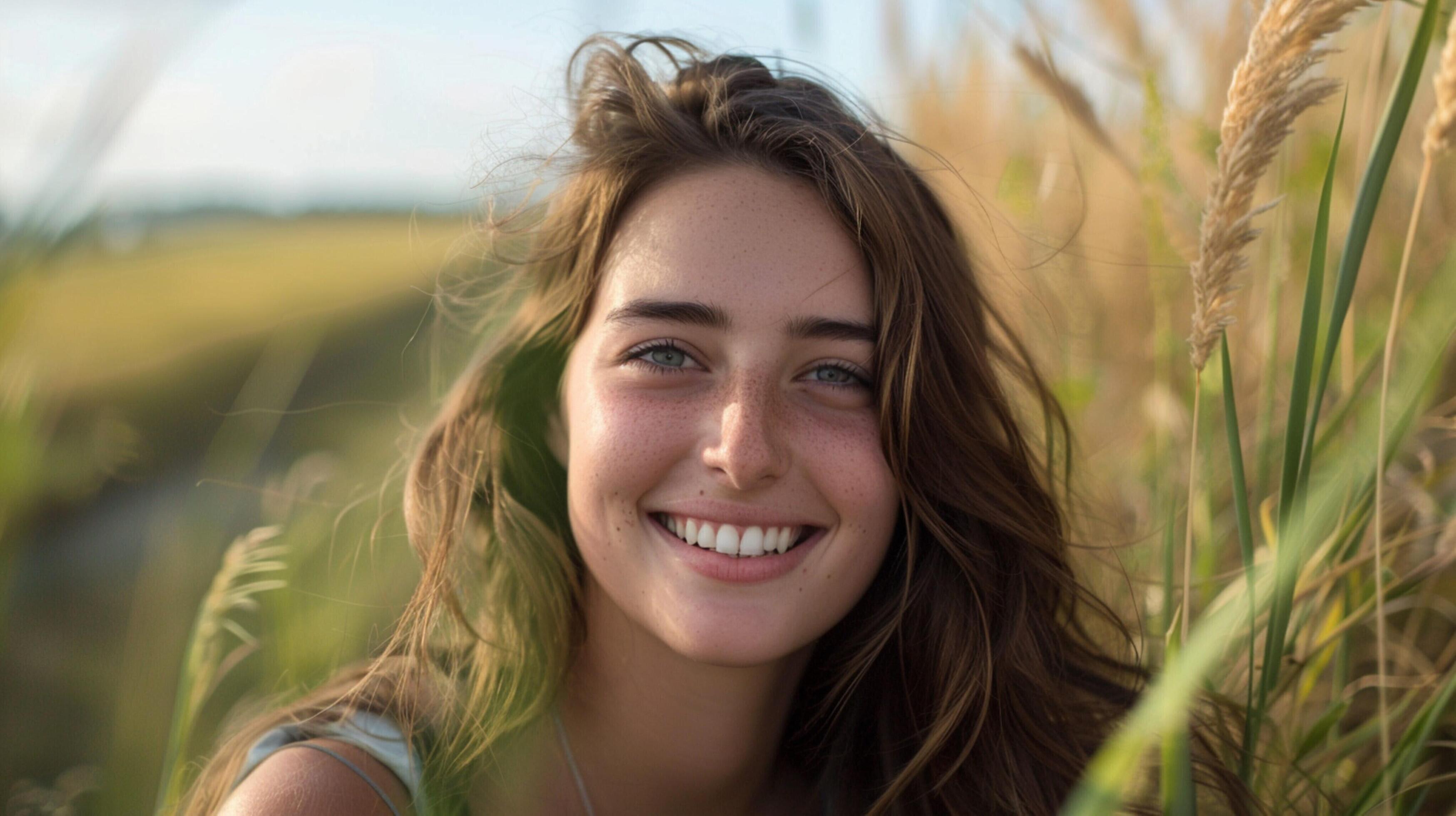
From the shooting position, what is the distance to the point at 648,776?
175 centimetres

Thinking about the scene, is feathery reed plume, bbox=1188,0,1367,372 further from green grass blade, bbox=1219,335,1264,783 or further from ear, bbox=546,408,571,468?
ear, bbox=546,408,571,468

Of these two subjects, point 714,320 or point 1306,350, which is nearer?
point 1306,350

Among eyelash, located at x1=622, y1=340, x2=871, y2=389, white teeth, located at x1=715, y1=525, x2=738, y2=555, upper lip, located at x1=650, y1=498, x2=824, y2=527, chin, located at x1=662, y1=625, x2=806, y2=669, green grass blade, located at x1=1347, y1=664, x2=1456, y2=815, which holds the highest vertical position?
eyelash, located at x1=622, y1=340, x2=871, y2=389

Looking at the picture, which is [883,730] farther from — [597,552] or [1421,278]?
[1421,278]

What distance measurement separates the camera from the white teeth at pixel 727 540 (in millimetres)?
1487

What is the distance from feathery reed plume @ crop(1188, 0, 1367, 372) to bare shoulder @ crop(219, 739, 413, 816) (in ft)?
4.06

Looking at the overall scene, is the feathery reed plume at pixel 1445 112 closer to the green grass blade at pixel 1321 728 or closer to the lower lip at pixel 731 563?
the green grass blade at pixel 1321 728

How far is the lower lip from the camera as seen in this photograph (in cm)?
149

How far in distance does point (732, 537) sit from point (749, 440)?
0.49 ft

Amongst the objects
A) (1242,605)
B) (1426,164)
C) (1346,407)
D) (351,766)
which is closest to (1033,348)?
(1346,407)

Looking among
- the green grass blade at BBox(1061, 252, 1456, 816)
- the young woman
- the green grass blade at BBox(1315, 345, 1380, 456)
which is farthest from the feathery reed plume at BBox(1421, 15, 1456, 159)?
the young woman

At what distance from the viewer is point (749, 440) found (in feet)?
4.72

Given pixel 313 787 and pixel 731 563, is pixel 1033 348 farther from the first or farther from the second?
pixel 313 787

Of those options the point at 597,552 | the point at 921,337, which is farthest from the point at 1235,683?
the point at 597,552
